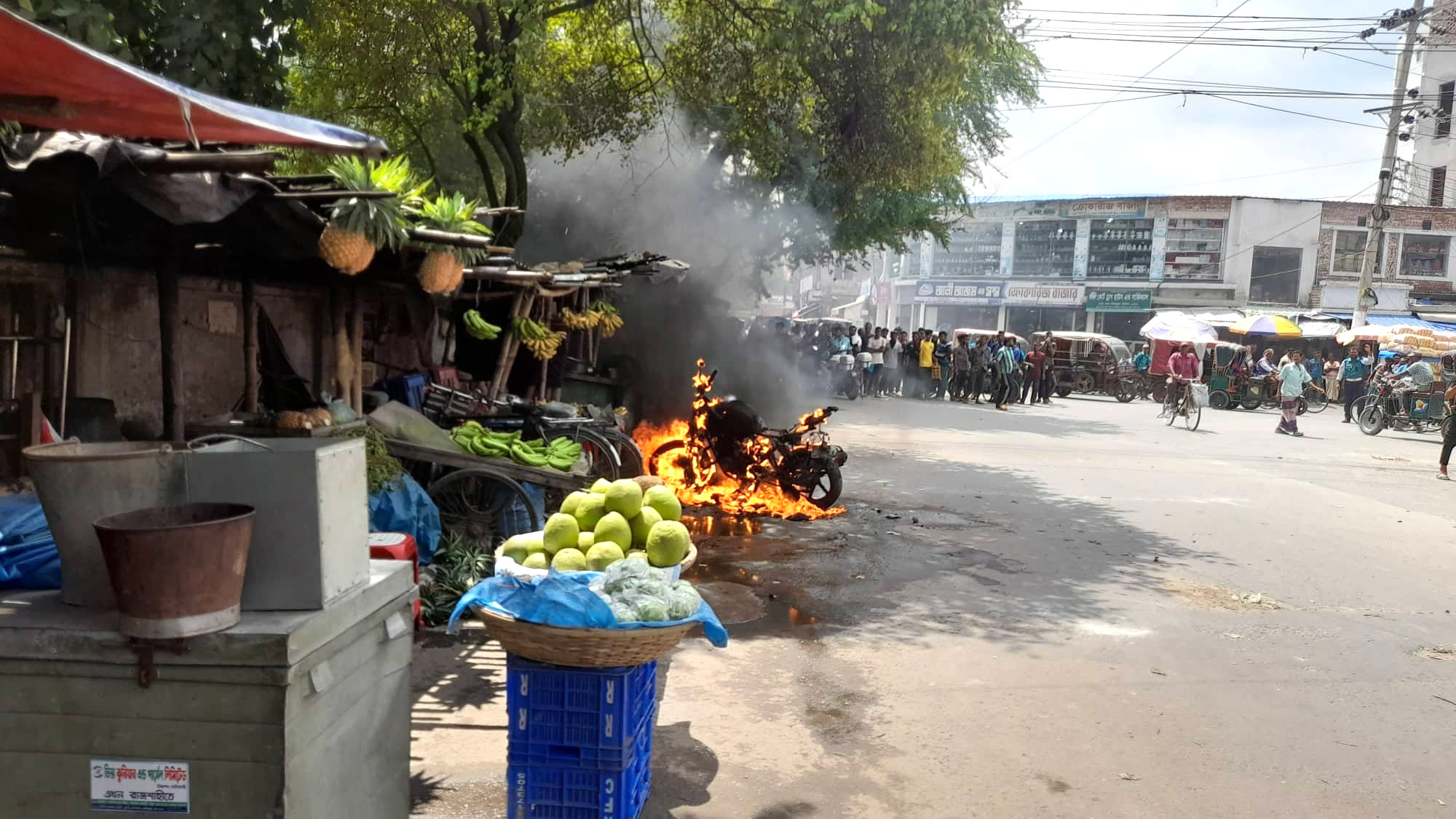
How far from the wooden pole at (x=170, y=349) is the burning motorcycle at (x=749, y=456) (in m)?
4.98

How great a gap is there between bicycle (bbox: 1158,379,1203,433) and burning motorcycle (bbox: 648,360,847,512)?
1399 centimetres

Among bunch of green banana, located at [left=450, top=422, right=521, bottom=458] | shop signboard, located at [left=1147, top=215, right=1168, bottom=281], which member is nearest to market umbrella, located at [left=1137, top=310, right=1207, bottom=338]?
shop signboard, located at [left=1147, top=215, right=1168, bottom=281]

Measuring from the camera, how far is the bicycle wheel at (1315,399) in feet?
93.4

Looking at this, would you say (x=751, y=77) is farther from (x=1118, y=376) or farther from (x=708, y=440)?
(x=1118, y=376)

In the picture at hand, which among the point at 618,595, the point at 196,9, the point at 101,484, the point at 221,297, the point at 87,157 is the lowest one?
the point at 618,595

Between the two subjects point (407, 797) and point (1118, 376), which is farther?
point (1118, 376)


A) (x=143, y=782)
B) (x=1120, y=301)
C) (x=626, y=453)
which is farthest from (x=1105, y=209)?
(x=143, y=782)

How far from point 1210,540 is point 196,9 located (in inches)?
396

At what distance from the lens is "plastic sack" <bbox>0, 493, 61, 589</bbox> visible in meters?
2.56

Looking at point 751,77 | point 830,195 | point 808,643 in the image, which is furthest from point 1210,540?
point 830,195

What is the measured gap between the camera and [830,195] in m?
19.2

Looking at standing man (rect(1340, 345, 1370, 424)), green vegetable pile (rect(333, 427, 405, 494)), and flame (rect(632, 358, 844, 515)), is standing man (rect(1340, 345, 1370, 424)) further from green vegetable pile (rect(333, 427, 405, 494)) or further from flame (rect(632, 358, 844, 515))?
green vegetable pile (rect(333, 427, 405, 494))

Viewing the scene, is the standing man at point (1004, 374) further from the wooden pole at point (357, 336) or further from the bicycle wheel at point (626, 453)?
the wooden pole at point (357, 336)

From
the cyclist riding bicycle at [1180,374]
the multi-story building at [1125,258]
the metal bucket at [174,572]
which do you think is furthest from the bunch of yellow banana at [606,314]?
the multi-story building at [1125,258]
